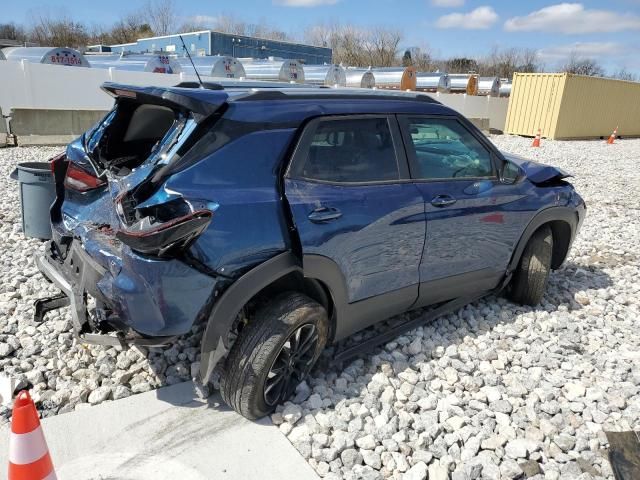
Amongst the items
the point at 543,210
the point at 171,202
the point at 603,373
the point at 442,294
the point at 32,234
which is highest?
the point at 171,202

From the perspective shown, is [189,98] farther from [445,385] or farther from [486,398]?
[486,398]

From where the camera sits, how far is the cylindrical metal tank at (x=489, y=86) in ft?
96.4

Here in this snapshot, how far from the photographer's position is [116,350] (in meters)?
3.34

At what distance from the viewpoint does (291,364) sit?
9.30 ft

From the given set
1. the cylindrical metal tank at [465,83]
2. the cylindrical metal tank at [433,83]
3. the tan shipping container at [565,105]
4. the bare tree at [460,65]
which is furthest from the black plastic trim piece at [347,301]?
the bare tree at [460,65]

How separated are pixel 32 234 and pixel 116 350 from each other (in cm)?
127

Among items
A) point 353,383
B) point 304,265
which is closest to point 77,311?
point 304,265

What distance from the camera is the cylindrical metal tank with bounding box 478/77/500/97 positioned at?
29.4 meters

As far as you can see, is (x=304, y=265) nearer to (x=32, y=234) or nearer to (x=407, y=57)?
(x=32, y=234)

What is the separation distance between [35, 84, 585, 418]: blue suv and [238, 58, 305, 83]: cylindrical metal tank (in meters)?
18.5

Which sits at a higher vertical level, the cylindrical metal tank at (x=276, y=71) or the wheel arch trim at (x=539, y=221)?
the cylindrical metal tank at (x=276, y=71)

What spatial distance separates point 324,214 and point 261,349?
30.5 inches

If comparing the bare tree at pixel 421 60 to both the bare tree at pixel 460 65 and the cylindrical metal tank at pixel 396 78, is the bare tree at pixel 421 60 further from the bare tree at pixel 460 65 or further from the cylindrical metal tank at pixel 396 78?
the cylindrical metal tank at pixel 396 78

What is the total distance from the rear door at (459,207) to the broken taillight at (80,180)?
2.01 metres
